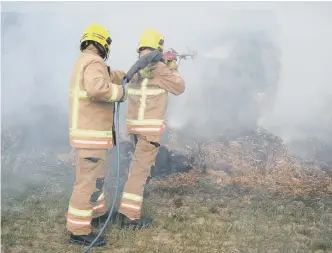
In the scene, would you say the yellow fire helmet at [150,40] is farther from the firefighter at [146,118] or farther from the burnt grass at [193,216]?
the burnt grass at [193,216]

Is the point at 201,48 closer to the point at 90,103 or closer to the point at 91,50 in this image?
the point at 91,50

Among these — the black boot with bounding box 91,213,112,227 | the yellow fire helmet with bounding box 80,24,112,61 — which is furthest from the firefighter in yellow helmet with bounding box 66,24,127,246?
the black boot with bounding box 91,213,112,227

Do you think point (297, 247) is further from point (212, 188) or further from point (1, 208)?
point (1, 208)

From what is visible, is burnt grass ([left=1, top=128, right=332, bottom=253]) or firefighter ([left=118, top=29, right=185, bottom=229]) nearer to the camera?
burnt grass ([left=1, top=128, right=332, bottom=253])

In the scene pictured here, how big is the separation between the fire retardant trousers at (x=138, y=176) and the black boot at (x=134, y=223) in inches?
1.7

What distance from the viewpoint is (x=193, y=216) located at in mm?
4879

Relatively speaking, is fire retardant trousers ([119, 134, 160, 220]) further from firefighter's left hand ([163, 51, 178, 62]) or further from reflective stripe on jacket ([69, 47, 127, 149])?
firefighter's left hand ([163, 51, 178, 62])

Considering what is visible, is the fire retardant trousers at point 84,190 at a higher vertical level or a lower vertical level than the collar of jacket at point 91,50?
lower

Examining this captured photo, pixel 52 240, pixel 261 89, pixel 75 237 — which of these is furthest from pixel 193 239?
pixel 261 89

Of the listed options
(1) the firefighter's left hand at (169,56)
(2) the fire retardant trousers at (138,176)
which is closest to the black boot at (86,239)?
(2) the fire retardant trousers at (138,176)

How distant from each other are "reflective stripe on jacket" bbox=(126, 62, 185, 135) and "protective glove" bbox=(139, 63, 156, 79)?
0.03 metres

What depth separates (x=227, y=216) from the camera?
15.9 ft

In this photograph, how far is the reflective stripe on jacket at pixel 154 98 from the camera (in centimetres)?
452

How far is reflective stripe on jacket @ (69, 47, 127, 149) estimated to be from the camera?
386 cm
